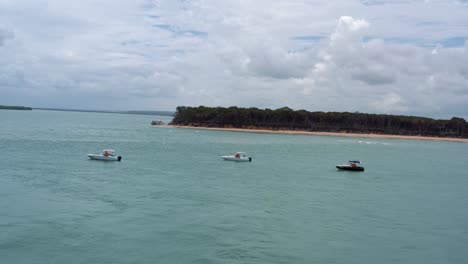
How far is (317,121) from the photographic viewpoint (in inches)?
7087

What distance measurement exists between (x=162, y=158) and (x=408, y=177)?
30.9 metres

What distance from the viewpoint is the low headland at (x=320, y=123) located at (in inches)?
6865

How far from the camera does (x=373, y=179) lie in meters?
51.9

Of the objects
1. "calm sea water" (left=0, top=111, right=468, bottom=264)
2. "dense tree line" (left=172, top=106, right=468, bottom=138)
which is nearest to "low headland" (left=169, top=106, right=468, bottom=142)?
"dense tree line" (left=172, top=106, right=468, bottom=138)

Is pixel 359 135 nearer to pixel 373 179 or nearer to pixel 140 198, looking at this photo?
pixel 373 179

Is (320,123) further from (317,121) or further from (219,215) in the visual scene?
(219,215)

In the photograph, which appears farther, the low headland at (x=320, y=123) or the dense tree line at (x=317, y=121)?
the dense tree line at (x=317, y=121)

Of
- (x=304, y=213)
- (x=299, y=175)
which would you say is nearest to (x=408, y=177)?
(x=299, y=175)

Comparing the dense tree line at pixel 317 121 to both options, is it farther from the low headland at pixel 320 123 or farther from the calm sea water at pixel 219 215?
the calm sea water at pixel 219 215

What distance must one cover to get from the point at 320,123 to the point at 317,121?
175 cm

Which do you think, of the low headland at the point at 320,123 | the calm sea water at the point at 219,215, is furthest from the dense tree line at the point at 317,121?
the calm sea water at the point at 219,215

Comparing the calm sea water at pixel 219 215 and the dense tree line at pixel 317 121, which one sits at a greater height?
A: the dense tree line at pixel 317 121

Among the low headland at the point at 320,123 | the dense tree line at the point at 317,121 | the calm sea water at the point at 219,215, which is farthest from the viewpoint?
the dense tree line at the point at 317,121

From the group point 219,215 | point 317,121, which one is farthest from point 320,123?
point 219,215
